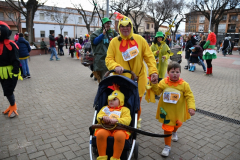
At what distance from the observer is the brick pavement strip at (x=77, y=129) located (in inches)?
122

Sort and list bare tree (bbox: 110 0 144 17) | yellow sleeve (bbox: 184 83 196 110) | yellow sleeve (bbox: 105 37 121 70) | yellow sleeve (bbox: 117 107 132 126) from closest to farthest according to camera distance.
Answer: yellow sleeve (bbox: 117 107 132 126), yellow sleeve (bbox: 184 83 196 110), yellow sleeve (bbox: 105 37 121 70), bare tree (bbox: 110 0 144 17)

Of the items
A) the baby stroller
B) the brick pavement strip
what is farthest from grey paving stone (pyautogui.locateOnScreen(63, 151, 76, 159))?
the baby stroller

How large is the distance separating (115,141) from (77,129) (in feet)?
5.56

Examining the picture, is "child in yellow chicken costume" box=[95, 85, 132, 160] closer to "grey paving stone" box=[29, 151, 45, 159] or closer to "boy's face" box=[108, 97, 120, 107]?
"boy's face" box=[108, 97, 120, 107]

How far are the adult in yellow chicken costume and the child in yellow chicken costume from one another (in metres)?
0.58

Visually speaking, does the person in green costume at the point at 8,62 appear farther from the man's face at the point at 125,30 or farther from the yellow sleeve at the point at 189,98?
the yellow sleeve at the point at 189,98

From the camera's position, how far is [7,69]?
4203mm

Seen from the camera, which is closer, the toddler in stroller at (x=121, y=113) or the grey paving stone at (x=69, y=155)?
the toddler in stroller at (x=121, y=113)

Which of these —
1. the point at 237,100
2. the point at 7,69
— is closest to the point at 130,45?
the point at 7,69

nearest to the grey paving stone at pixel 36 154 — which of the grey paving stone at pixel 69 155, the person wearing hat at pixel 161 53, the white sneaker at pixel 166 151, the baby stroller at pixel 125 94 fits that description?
the grey paving stone at pixel 69 155

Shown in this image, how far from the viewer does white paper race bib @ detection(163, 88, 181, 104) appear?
2850 mm

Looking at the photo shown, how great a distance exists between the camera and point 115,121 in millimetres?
2441

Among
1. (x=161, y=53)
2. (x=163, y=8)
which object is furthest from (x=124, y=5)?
(x=161, y=53)

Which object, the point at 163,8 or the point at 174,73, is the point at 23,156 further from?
the point at 163,8
